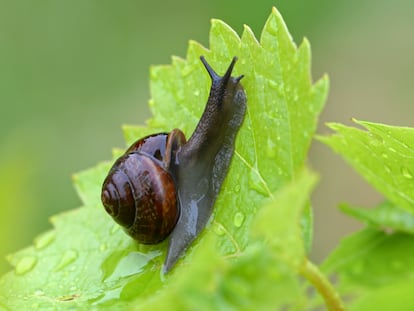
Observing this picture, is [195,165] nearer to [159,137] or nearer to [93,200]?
[159,137]

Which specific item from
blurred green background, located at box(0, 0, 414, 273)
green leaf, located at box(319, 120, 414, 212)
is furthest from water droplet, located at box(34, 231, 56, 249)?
blurred green background, located at box(0, 0, 414, 273)

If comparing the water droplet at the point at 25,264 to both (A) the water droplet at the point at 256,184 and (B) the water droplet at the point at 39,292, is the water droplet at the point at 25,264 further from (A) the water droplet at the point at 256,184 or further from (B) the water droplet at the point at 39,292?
(A) the water droplet at the point at 256,184

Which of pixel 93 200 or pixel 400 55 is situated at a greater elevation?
pixel 93 200

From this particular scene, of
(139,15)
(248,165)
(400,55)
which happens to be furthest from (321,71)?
(248,165)

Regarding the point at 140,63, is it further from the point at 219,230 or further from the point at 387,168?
the point at 387,168

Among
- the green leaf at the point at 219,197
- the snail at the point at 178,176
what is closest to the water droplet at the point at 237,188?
the green leaf at the point at 219,197

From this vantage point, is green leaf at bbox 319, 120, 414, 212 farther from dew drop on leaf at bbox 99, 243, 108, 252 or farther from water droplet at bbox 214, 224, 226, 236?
dew drop on leaf at bbox 99, 243, 108, 252
